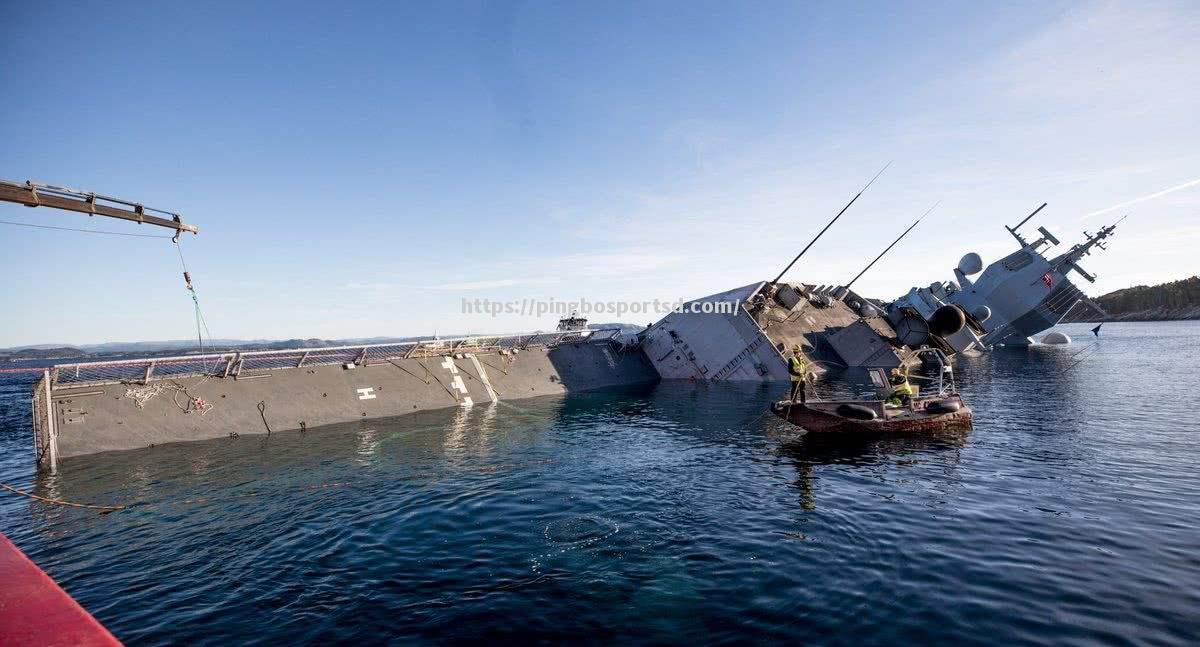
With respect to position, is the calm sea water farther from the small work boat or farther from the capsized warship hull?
the capsized warship hull

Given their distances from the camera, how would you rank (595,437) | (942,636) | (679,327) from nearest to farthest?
(942,636) < (595,437) < (679,327)

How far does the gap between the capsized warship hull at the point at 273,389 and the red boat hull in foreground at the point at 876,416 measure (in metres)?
19.4

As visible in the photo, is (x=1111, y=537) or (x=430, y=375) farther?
(x=430, y=375)

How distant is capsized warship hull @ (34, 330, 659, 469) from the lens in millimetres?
19938

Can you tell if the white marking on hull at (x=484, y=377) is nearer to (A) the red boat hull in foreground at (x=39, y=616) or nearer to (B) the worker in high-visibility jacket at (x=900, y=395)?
(B) the worker in high-visibility jacket at (x=900, y=395)

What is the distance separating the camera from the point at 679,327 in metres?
45.8

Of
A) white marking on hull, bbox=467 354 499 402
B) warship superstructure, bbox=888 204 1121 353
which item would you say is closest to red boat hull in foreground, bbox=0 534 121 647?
white marking on hull, bbox=467 354 499 402

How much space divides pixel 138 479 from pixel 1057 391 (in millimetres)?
46778

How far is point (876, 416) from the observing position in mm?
19797

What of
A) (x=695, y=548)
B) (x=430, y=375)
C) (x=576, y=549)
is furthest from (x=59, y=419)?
(x=695, y=548)

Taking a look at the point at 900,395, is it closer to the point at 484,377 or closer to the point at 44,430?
the point at 484,377

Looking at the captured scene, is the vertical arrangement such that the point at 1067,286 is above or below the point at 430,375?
above

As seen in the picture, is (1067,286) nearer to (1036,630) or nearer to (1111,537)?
(1111,537)

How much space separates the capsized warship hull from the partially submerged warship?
2.5 inches
